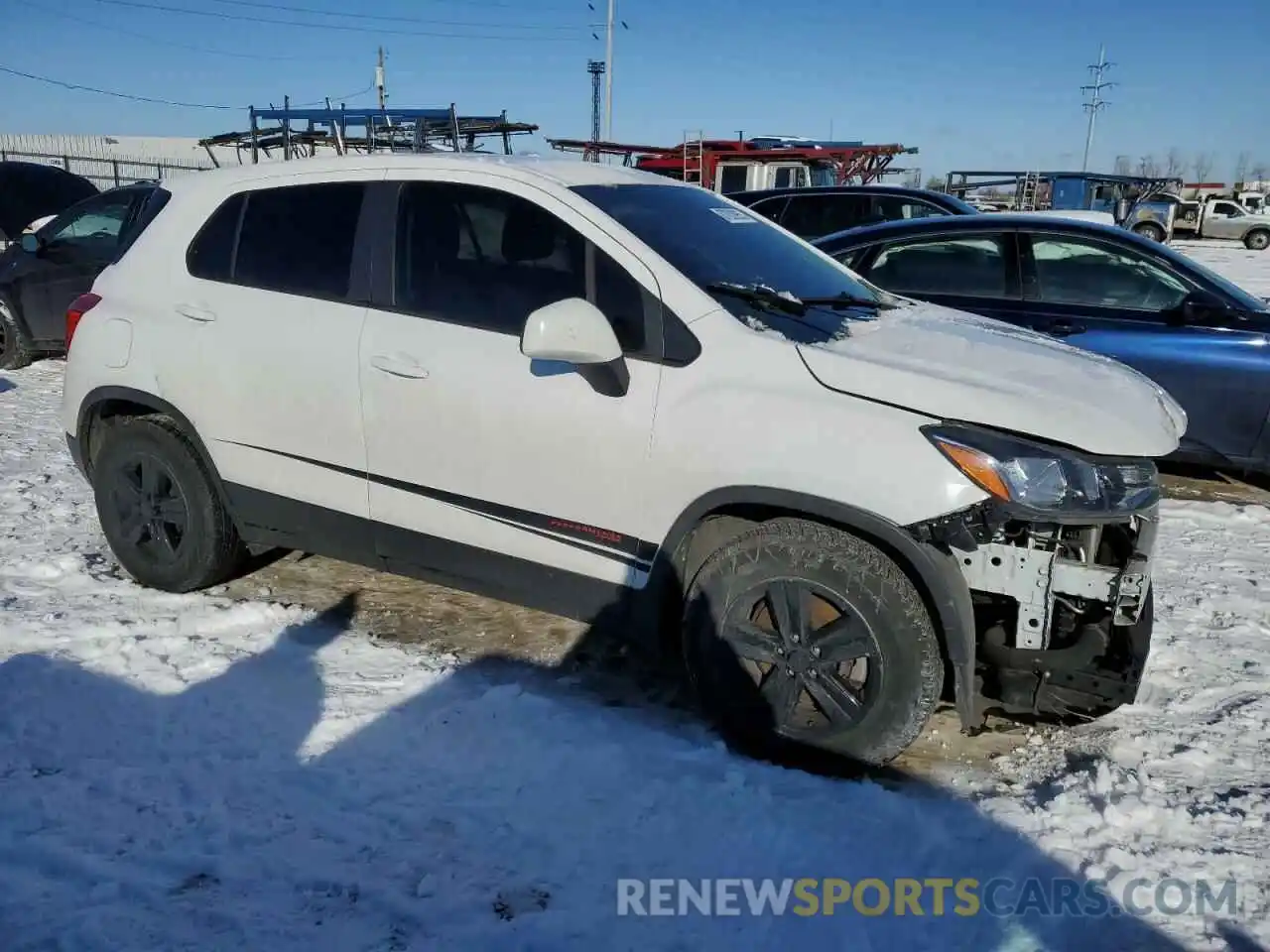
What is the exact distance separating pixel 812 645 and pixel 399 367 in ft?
→ 5.59

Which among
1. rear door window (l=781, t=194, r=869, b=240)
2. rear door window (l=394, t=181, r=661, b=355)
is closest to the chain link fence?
rear door window (l=781, t=194, r=869, b=240)

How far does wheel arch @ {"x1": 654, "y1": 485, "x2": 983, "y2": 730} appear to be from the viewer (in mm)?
2684

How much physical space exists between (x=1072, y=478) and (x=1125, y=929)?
1.14 meters

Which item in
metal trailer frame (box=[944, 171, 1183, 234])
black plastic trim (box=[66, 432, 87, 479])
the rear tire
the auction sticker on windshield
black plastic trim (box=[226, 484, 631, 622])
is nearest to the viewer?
black plastic trim (box=[226, 484, 631, 622])

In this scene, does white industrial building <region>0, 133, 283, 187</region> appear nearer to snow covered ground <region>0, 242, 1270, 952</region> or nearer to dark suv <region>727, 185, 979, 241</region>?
dark suv <region>727, 185, 979, 241</region>

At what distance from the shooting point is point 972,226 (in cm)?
588

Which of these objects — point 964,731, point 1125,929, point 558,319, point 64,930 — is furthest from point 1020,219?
point 64,930

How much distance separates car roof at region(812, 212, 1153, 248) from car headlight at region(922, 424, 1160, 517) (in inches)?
137

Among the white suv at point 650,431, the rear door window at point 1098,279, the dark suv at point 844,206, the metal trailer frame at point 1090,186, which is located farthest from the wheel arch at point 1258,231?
the white suv at point 650,431

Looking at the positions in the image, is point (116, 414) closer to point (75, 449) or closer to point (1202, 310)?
point (75, 449)

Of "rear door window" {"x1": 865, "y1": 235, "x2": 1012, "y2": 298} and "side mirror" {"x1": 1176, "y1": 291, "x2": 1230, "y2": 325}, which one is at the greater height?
"rear door window" {"x1": 865, "y1": 235, "x2": 1012, "y2": 298}

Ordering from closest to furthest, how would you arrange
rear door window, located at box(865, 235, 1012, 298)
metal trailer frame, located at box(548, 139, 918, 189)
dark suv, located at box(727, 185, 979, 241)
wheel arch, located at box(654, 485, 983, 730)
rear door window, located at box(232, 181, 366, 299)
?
wheel arch, located at box(654, 485, 983, 730)
rear door window, located at box(232, 181, 366, 299)
rear door window, located at box(865, 235, 1012, 298)
dark suv, located at box(727, 185, 979, 241)
metal trailer frame, located at box(548, 139, 918, 189)

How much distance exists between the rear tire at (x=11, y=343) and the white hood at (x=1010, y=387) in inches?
348

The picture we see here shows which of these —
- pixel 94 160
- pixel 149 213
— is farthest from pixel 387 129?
pixel 94 160
